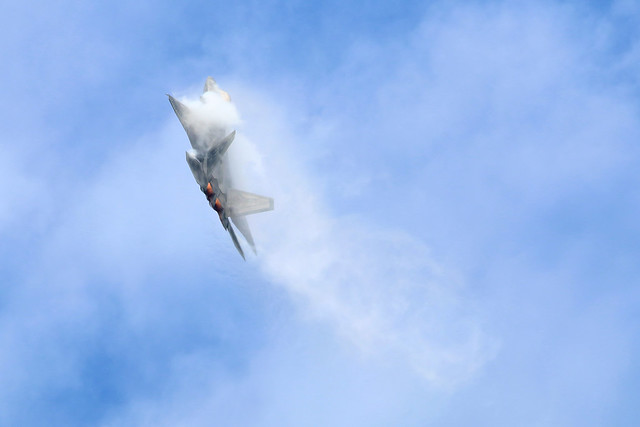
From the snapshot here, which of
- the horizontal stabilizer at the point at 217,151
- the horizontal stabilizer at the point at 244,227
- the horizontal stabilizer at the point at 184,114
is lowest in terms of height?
the horizontal stabilizer at the point at 244,227

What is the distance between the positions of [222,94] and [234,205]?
53.8ft

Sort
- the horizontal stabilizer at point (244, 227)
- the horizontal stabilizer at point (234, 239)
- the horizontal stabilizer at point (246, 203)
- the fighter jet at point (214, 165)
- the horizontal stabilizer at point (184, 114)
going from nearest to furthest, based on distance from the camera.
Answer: the fighter jet at point (214, 165) → the horizontal stabilizer at point (184, 114) → the horizontal stabilizer at point (246, 203) → the horizontal stabilizer at point (234, 239) → the horizontal stabilizer at point (244, 227)

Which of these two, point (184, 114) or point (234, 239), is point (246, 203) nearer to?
point (234, 239)

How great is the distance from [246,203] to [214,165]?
841 centimetres

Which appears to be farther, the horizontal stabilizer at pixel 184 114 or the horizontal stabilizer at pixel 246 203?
the horizontal stabilizer at pixel 246 203

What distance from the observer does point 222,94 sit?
109188mm

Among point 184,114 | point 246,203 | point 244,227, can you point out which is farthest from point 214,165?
point 244,227

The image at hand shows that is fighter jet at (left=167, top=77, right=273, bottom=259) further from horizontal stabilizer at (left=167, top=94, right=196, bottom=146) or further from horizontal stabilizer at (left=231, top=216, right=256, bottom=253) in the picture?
horizontal stabilizer at (left=231, top=216, right=256, bottom=253)

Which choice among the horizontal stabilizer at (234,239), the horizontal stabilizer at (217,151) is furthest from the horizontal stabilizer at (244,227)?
the horizontal stabilizer at (217,151)

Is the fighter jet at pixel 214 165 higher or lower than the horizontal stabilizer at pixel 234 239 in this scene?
higher

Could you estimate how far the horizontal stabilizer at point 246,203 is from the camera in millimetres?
108562

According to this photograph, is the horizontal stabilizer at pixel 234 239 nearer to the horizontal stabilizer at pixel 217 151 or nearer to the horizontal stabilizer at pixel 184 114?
the horizontal stabilizer at pixel 217 151

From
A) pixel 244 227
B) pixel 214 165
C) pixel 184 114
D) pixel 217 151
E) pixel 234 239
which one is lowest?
pixel 234 239

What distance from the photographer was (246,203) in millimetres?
108812
